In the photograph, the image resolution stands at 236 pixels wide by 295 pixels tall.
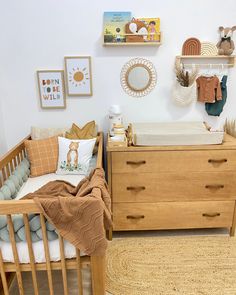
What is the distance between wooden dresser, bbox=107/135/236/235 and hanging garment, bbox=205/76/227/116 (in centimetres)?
41

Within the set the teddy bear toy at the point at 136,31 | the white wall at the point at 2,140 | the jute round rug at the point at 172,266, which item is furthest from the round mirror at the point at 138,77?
the jute round rug at the point at 172,266

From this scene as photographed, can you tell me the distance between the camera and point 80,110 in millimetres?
2488

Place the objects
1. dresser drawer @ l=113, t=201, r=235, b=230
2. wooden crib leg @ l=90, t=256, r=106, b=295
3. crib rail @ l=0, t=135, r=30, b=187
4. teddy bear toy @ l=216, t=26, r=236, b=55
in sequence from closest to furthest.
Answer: wooden crib leg @ l=90, t=256, r=106, b=295, crib rail @ l=0, t=135, r=30, b=187, dresser drawer @ l=113, t=201, r=235, b=230, teddy bear toy @ l=216, t=26, r=236, b=55

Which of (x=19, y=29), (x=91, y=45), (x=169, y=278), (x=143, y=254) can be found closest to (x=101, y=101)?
(x=91, y=45)

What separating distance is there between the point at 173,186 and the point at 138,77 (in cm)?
105

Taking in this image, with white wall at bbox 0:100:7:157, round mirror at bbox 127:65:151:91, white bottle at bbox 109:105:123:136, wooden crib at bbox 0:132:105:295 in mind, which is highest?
round mirror at bbox 127:65:151:91

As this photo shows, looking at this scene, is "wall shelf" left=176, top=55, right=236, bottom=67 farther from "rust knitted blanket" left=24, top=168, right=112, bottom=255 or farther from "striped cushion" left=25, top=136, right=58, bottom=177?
"rust knitted blanket" left=24, top=168, right=112, bottom=255

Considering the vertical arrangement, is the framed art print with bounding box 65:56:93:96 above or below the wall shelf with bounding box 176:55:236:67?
below

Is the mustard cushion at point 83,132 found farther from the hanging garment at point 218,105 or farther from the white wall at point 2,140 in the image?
the hanging garment at point 218,105

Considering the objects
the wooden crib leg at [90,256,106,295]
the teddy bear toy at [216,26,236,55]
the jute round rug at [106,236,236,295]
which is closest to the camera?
the wooden crib leg at [90,256,106,295]

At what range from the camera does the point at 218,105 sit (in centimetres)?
242

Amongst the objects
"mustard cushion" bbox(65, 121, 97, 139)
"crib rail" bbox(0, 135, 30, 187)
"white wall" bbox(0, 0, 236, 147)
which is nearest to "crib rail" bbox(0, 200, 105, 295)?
"crib rail" bbox(0, 135, 30, 187)

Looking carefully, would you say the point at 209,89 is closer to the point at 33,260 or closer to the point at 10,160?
the point at 10,160

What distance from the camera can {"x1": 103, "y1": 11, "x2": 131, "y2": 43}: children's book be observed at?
2238 mm
